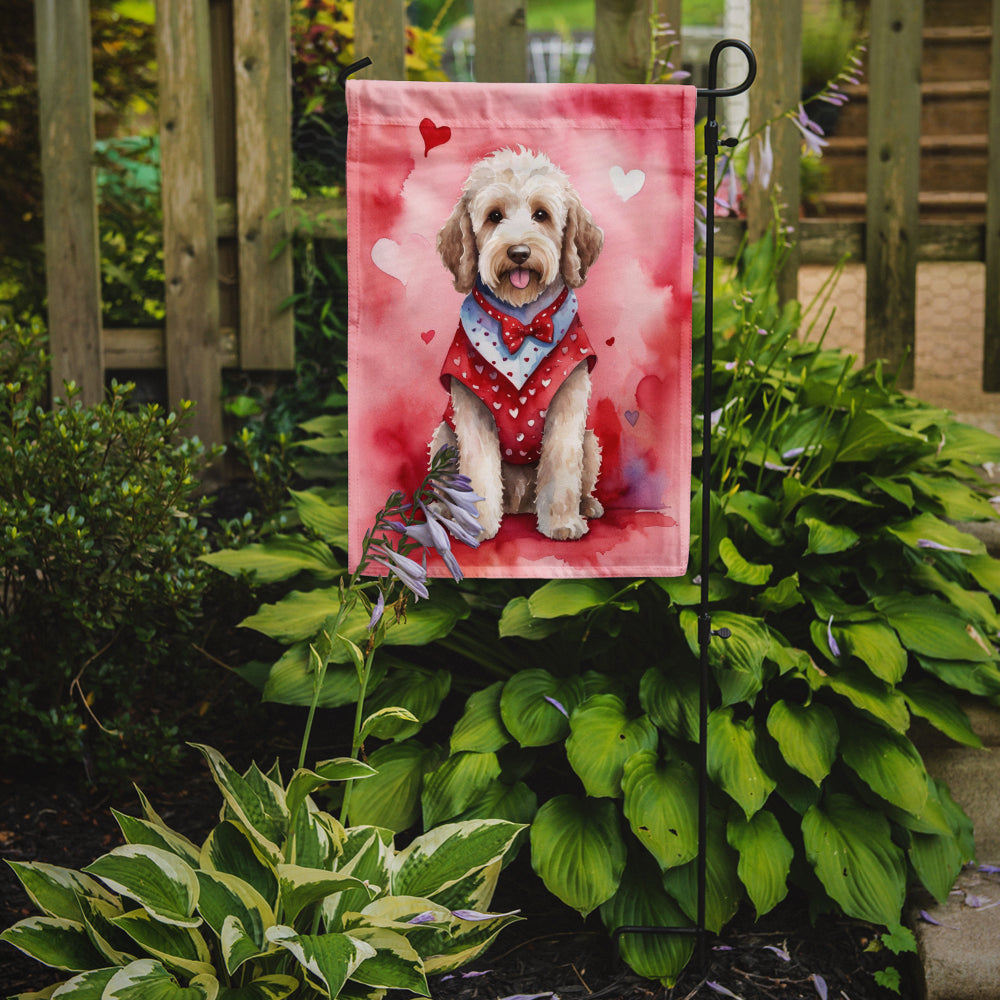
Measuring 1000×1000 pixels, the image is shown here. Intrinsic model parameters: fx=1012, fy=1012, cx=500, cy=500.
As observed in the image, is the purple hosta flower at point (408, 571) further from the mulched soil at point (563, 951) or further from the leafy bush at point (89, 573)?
the leafy bush at point (89, 573)

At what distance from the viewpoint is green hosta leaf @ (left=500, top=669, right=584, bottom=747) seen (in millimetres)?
2061

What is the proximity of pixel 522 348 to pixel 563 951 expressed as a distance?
47.7 inches

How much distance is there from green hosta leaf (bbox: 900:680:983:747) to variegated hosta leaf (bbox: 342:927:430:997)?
1197mm

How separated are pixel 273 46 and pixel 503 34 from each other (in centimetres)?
76

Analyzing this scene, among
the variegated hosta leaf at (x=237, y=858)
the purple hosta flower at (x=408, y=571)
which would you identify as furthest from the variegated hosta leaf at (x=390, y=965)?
the purple hosta flower at (x=408, y=571)

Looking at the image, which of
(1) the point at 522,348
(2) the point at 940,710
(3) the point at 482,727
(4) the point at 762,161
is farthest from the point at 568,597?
(4) the point at 762,161

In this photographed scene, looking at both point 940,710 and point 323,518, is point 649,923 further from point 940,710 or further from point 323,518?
point 323,518

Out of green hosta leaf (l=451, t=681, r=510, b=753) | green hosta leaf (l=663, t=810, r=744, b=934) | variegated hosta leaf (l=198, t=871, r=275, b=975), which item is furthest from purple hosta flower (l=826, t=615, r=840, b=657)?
variegated hosta leaf (l=198, t=871, r=275, b=975)

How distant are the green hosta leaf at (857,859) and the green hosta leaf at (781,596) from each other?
0.42 meters

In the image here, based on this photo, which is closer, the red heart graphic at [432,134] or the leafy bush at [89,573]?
the red heart graphic at [432,134]

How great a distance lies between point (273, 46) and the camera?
334 centimetres

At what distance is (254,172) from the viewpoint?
339 centimetres

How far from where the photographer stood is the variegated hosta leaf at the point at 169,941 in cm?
155

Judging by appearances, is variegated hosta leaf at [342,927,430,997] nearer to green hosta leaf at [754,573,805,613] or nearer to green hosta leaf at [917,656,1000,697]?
green hosta leaf at [754,573,805,613]
